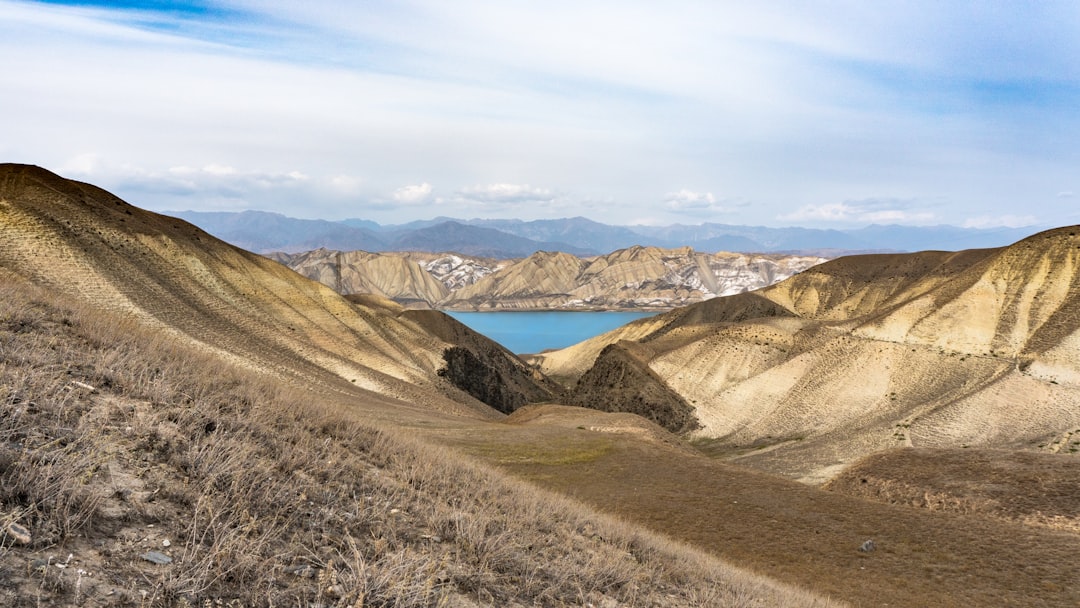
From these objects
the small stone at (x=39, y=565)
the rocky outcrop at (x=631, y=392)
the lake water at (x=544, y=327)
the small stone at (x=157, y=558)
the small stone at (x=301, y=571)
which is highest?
the small stone at (x=39, y=565)

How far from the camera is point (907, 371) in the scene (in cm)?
3828

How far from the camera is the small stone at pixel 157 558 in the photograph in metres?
3.91

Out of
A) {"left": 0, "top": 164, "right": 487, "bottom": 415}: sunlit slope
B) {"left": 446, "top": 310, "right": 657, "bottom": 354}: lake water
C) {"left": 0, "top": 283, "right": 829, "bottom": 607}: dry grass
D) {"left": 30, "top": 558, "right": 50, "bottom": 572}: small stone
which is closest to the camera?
{"left": 30, "top": 558, "right": 50, "bottom": 572}: small stone

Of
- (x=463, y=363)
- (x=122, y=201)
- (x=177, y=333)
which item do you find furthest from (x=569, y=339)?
(x=177, y=333)

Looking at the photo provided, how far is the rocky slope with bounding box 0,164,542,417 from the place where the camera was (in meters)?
27.6

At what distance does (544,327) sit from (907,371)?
425ft

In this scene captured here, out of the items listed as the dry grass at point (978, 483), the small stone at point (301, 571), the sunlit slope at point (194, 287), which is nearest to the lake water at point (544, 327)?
the sunlit slope at point (194, 287)

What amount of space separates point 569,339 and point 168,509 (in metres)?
138

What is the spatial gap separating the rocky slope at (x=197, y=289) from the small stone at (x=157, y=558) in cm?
2379

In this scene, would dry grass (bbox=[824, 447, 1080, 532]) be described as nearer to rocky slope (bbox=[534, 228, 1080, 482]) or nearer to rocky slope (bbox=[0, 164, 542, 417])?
rocky slope (bbox=[534, 228, 1080, 482])

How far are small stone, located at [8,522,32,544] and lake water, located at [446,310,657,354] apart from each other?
4665 inches

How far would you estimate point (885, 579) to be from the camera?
1150 centimetres

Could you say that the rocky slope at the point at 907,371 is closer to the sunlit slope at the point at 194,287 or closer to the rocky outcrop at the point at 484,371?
the rocky outcrop at the point at 484,371

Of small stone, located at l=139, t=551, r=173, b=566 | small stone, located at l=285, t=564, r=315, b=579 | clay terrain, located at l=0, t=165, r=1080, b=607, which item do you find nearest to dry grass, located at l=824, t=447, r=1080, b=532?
clay terrain, located at l=0, t=165, r=1080, b=607
